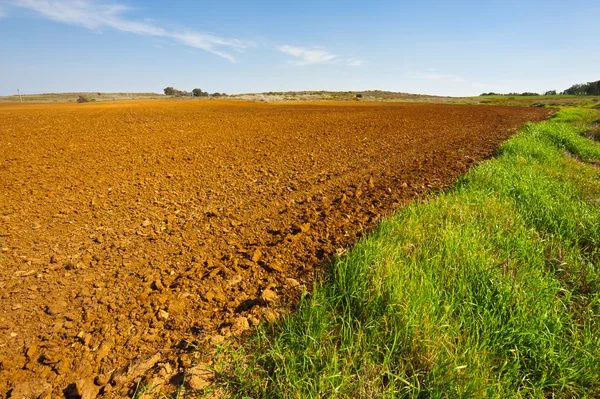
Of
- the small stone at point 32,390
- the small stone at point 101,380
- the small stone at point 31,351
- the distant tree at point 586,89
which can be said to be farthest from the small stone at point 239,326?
the distant tree at point 586,89

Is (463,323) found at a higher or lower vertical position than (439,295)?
lower

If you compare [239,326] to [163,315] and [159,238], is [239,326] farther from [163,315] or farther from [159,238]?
[159,238]

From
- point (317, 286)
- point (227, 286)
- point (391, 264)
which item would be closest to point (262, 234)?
point (227, 286)

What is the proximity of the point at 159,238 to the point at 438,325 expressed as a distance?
3.23 m

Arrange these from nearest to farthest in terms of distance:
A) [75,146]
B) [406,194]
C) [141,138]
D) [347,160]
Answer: [406,194] → [347,160] → [75,146] → [141,138]

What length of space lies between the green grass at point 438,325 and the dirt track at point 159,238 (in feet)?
1.47

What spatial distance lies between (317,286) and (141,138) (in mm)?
9513

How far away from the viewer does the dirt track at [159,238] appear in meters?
2.30

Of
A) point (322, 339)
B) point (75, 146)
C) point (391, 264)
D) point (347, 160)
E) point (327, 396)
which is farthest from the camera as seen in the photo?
point (75, 146)

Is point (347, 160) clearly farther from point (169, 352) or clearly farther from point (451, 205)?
point (169, 352)

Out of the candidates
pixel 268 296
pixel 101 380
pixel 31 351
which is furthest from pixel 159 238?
pixel 101 380

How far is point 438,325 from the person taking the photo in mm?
2086

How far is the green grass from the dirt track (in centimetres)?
45

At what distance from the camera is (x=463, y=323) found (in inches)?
89.0
